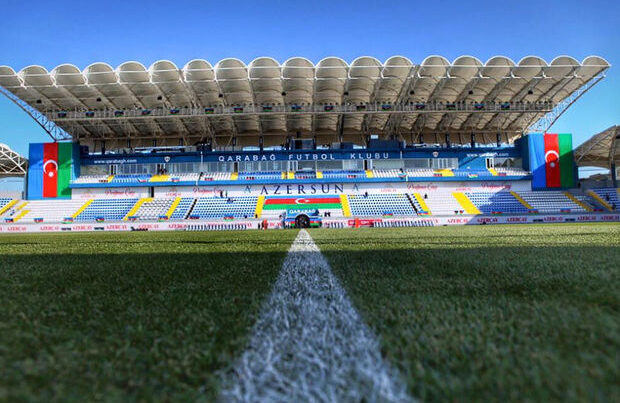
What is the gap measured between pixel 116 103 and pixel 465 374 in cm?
2989

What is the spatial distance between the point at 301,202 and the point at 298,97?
721 centimetres

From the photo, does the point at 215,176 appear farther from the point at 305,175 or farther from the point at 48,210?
the point at 48,210

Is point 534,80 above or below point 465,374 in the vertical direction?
above

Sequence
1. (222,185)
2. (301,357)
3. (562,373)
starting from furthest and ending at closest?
(222,185) < (301,357) < (562,373)

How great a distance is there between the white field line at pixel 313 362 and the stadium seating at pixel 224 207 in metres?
23.4

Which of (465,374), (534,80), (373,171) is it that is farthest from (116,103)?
(465,374)

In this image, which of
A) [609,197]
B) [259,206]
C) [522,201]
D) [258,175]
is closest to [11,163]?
[258,175]

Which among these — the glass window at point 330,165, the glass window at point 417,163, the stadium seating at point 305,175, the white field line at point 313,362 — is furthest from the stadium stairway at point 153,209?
the white field line at point 313,362

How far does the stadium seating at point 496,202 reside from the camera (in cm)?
2511

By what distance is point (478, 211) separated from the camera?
2484 centimetres

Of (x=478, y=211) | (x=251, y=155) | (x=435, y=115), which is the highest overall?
(x=435, y=115)

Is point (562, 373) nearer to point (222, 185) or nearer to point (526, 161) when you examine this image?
point (222, 185)

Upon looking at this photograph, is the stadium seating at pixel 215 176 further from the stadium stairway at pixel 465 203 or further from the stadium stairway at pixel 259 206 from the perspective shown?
the stadium stairway at pixel 465 203

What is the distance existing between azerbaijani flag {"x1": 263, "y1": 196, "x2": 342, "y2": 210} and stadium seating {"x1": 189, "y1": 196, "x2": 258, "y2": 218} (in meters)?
1.20
